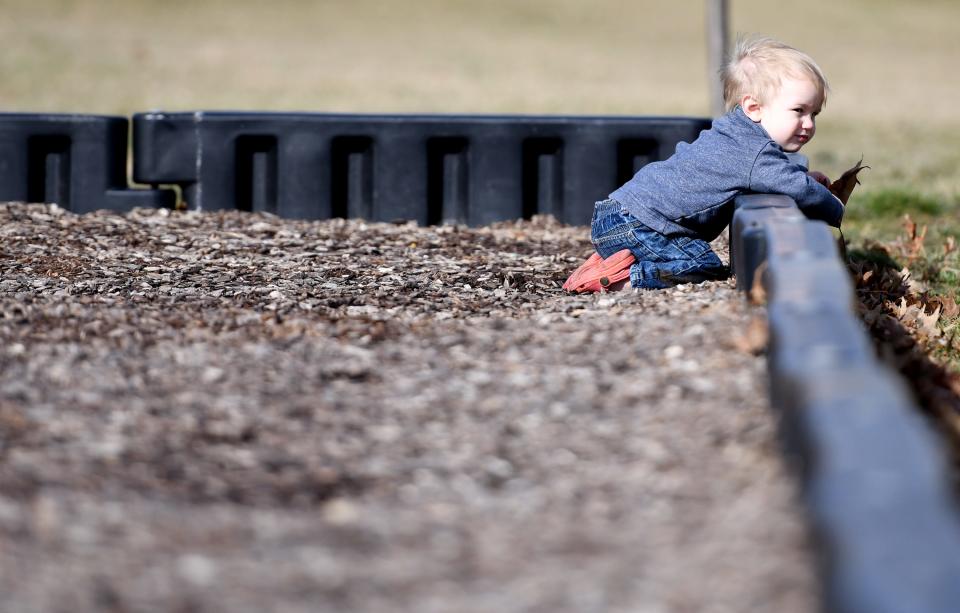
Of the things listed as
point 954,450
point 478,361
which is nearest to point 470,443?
point 478,361

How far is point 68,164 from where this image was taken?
6.72 m

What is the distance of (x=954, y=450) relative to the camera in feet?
9.91

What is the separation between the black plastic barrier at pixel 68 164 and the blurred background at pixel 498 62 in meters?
4.17

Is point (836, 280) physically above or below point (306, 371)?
above

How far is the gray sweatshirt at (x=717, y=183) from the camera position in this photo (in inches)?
190

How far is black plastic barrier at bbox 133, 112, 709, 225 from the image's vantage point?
262 inches

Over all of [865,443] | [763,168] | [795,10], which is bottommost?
[865,443]

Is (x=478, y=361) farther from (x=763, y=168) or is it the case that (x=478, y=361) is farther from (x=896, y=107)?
(x=896, y=107)

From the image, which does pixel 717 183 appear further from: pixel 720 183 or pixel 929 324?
pixel 929 324

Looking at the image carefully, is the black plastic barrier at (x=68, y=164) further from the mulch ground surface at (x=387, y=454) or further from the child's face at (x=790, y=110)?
the child's face at (x=790, y=110)

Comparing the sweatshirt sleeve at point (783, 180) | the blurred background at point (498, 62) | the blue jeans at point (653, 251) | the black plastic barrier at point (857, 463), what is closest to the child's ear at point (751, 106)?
the sweatshirt sleeve at point (783, 180)

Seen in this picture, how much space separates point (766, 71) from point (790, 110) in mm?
174

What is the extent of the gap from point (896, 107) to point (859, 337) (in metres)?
18.6

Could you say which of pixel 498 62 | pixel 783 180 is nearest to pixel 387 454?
pixel 783 180
